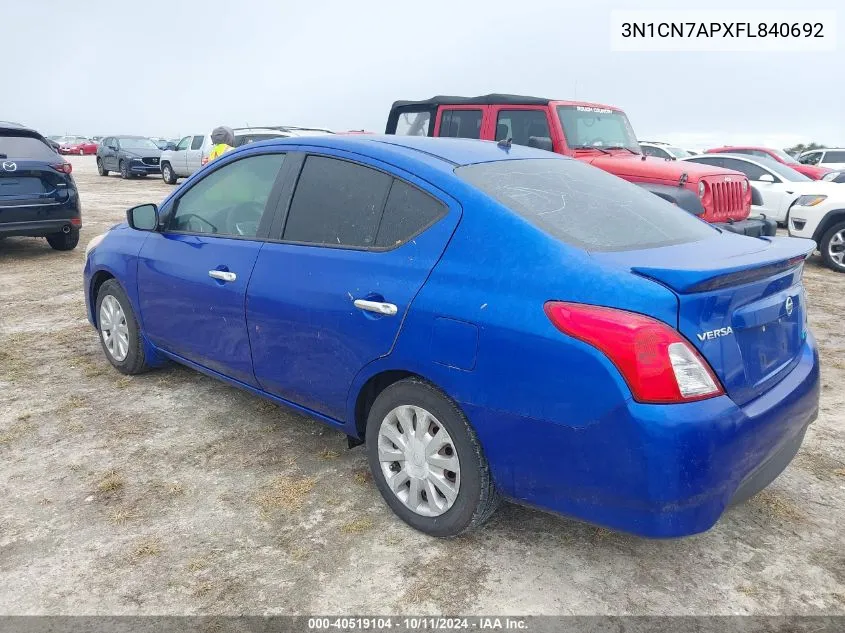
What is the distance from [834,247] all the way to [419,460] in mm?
8829

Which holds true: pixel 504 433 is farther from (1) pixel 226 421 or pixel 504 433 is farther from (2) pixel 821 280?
(2) pixel 821 280

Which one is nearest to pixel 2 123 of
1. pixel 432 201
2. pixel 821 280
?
pixel 432 201

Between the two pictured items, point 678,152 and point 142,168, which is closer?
point 678,152

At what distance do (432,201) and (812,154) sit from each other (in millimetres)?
23436

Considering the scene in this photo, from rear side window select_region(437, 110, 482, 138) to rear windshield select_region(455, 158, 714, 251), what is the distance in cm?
518

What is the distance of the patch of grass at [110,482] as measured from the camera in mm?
3375

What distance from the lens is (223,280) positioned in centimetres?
373

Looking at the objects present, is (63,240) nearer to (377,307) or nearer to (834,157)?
(377,307)

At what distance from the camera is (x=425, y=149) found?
3.30 metres

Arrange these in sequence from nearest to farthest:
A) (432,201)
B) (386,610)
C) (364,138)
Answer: (386,610) < (432,201) < (364,138)

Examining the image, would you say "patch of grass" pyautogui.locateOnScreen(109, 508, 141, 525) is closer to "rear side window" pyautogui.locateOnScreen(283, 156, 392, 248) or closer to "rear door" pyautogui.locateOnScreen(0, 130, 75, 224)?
"rear side window" pyautogui.locateOnScreen(283, 156, 392, 248)

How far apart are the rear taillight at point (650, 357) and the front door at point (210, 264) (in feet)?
6.48

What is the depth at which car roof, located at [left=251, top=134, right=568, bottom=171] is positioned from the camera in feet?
10.4

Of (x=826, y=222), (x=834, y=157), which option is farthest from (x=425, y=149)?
(x=834, y=157)
